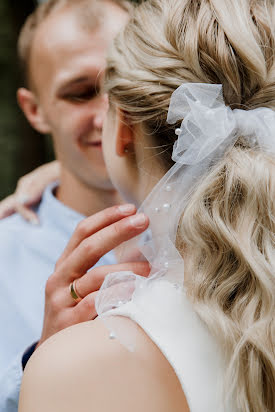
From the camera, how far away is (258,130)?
127 centimetres

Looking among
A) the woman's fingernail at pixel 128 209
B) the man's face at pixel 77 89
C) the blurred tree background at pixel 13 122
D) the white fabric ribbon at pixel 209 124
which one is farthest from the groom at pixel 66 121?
the blurred tree background at pixel 13 122

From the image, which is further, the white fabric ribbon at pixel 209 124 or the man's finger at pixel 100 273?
the man's finger at pixel 100 273

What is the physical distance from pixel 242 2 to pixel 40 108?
164cm

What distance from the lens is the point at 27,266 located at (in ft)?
7.77

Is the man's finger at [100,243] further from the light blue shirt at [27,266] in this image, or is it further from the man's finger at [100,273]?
the light blue shirt at [27,266]

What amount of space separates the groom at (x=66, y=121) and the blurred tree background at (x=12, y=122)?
6.64 feet

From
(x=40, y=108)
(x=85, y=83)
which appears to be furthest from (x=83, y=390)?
(x=40, y=108)

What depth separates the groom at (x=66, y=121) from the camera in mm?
2426

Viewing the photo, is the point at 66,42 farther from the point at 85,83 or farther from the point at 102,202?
the point at 102,202

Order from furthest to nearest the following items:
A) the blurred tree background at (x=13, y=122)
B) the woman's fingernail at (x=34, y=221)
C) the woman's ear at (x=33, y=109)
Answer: the blurred tree background at (x=13, y=122) < the woman's ear at (x=33, y=109) < the woman's fingernail at (x=34, y=221)

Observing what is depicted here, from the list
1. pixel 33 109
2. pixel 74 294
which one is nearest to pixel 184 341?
pixel 74 294

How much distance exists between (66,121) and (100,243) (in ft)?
3.95

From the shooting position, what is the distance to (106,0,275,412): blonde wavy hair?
3.90 ft

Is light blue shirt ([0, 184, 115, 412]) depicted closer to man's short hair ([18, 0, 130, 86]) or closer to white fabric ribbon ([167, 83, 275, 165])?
man's short hair ([18, 0, 130, 86])
